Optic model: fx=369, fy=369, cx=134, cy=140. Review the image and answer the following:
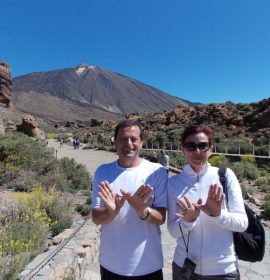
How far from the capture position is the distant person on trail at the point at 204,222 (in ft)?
7.20

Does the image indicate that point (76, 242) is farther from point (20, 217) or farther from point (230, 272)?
point (230, 272)

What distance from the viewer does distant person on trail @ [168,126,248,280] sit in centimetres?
220

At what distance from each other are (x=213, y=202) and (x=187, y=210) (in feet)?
0.52


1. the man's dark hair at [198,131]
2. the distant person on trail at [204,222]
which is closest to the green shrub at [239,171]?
the man's dark hair at [198,131]

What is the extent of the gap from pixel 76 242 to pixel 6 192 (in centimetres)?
501

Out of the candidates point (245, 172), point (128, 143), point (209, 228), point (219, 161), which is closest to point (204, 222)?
point (209, 228)

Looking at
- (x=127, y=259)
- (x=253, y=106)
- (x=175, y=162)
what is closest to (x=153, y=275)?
(x=127, y=259)

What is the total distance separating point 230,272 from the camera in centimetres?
226

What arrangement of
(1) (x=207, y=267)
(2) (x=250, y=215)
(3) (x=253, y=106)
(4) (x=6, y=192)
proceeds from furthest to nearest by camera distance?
(3) (x=253, y=106)
(4) (x=6, y=192)
(2) (x=250, y=215)
(1) (x=207, y=267)

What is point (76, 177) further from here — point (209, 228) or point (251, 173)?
point (209, 228)

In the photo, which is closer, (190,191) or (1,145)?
(190,191)

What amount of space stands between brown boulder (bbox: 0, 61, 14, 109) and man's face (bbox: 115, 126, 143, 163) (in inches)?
2751

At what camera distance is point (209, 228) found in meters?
2.28

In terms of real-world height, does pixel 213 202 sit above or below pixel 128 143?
below
